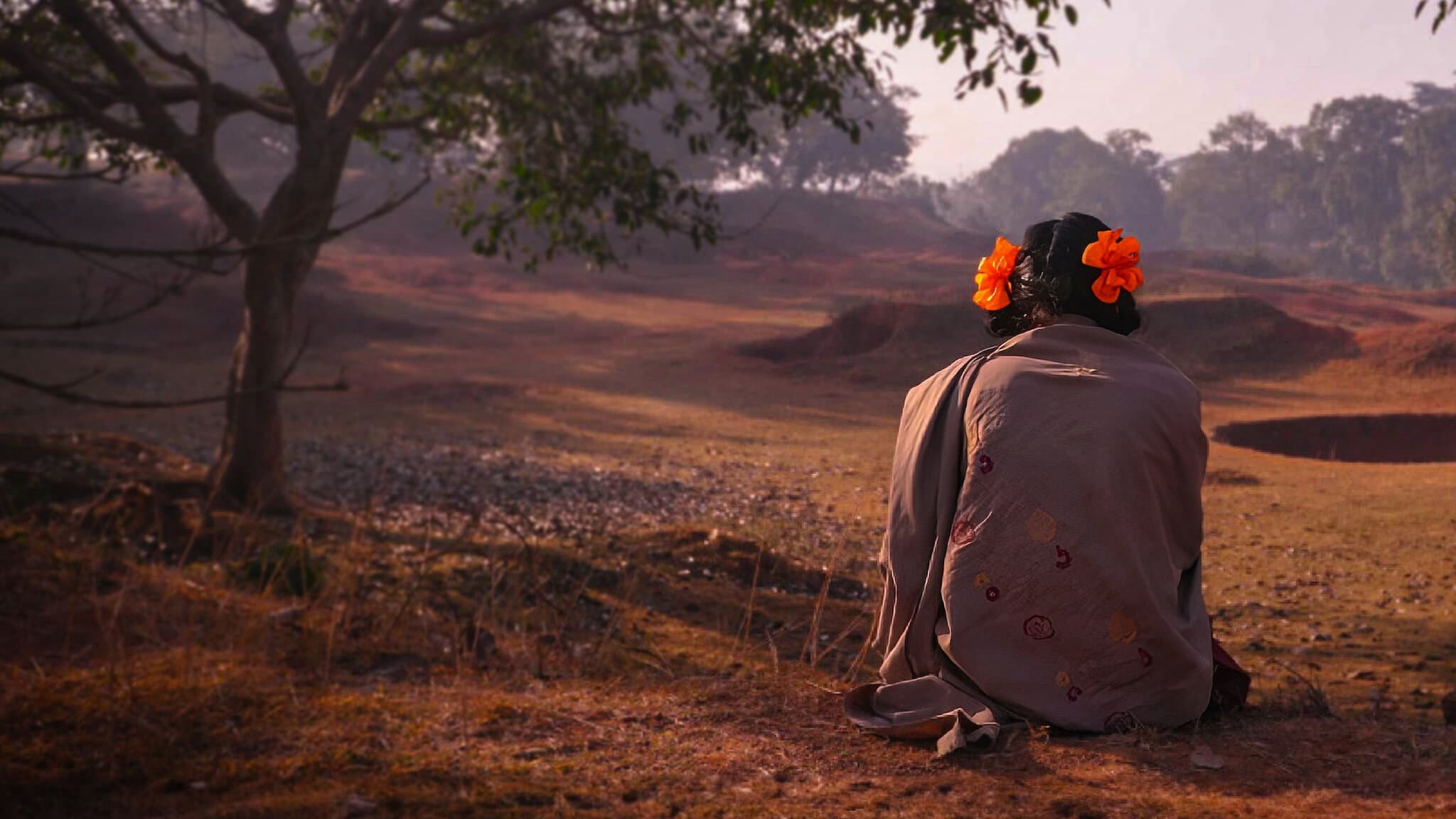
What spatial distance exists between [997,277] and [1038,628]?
101 cm

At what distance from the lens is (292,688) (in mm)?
3805

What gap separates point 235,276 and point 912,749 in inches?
1122

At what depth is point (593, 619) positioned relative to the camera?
5449mm

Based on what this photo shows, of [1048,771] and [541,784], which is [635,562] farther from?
[1048,771]

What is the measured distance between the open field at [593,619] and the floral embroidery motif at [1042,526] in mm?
505

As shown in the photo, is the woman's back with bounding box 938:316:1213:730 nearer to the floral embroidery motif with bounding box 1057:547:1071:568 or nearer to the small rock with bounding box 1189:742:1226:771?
the floral embroidery motif with bounding box 1057:547:1071:568

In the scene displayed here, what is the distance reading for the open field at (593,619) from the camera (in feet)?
8.75

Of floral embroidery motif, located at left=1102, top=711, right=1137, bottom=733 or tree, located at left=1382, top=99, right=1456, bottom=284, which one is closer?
floral embroidery motif, located at left=1102, top=711, right=1137, bottom=733

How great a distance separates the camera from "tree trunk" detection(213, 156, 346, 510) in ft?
24.3

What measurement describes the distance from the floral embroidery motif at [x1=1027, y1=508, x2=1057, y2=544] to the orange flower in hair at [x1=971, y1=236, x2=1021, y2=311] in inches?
26.5

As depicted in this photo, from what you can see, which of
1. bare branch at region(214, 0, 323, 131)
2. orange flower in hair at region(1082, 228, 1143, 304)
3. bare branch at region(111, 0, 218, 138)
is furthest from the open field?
bare branch at region(214, 0, 323, 131)

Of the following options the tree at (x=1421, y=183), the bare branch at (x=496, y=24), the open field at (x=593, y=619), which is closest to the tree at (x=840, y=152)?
the tree at (x=1421, y=183)

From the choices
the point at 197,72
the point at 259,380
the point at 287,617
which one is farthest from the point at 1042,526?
the point at 259,380

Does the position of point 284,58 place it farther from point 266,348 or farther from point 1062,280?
Result: point 1062,280
